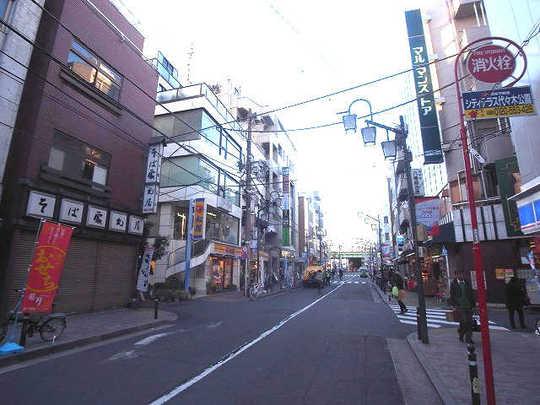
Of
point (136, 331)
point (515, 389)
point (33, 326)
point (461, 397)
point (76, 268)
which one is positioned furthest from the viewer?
point (76, 268)

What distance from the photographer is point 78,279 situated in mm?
14633

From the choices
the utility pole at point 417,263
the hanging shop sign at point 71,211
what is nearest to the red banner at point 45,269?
the hanging shop sign at point 71,211

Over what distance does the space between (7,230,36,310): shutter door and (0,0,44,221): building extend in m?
0.94

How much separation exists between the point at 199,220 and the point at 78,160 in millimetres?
10284

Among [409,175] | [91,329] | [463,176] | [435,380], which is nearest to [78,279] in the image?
[91,329]

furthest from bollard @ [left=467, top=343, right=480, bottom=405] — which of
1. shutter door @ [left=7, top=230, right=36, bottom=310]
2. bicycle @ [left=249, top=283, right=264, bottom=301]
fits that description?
bicycle @ [left=249, top=283, right=264, bottom=301]

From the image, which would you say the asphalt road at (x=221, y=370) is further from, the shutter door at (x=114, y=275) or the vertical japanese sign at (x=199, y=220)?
the vertical japanese sign at (x=199, y=220)

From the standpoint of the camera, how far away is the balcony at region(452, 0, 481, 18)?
74.7 ft

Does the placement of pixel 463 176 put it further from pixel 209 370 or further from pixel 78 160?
pixel 78 160

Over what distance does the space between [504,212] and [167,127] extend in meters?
23.1

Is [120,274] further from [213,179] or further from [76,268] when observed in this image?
[213,179]

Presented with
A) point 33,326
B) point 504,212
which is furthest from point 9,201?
point 504,212

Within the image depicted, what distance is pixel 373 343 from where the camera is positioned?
10195 millimetres

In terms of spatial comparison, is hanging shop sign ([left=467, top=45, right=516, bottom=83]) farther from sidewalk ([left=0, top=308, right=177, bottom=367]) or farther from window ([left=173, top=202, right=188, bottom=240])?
window ([left=173, top=202, right=188, bottom=240])
